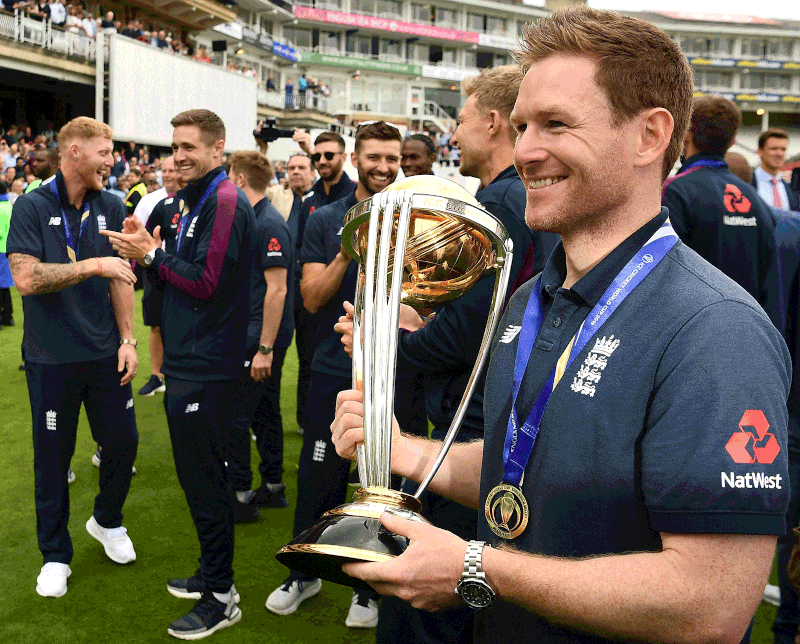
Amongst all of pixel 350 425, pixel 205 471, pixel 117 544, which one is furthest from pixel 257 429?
pixel 350 425

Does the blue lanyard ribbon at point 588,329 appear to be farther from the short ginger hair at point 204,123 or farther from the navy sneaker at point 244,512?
the navy sneaker at point 244,512

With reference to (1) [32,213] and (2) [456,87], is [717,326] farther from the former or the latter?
(2) [456,87]

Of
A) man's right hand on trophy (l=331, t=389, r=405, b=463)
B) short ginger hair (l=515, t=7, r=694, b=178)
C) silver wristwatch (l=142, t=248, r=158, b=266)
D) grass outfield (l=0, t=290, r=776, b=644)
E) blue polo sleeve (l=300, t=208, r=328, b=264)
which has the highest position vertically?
short ginger hair (l=515, t=7, r=694, b=178)

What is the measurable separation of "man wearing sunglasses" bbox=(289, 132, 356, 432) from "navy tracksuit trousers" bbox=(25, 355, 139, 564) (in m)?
0.99

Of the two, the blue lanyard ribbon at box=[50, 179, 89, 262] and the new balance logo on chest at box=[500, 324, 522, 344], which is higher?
the blue lanyard ribbon at box=[50, 179, 89, 262]

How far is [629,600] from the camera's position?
101cm

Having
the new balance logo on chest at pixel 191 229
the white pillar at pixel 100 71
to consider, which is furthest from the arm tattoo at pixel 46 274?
the white pillar at pixel 100 71

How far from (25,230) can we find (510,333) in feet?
9.73

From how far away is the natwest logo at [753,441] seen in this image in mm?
979

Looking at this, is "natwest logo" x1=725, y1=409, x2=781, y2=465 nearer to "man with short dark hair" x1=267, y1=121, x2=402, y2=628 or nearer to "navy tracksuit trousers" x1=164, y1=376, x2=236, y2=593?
"man with short dark hair" x1=267, y1=121, x2=402, y2=628

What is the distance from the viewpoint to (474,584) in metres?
1.09

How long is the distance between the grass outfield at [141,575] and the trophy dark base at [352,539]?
2.25m

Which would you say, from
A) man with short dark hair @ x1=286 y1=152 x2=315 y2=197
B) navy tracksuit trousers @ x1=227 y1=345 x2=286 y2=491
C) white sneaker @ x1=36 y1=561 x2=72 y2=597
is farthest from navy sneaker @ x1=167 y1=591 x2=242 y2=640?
man with short dark hair @ x1=286 y1=152 x2=315 y2=197

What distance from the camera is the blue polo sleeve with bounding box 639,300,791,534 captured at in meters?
0.97
